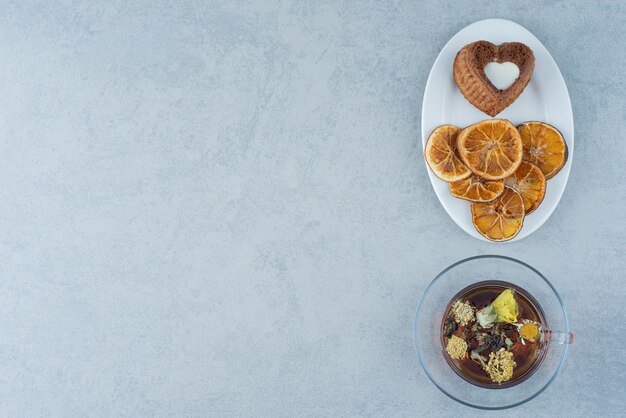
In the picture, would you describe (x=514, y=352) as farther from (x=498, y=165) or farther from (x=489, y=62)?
(x=489, y=62)

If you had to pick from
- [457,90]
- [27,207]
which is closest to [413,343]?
[457,90]

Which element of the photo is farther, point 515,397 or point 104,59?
point 104,59

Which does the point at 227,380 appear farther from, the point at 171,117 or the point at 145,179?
the point at 171,117

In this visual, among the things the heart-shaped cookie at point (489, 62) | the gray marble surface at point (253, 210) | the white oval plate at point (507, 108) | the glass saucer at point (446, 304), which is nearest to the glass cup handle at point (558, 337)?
the glass saucer at point (446, 304)

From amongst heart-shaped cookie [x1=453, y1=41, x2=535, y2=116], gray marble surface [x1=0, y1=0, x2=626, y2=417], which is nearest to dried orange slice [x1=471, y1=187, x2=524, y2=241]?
gray marble surface [x1=0, y1=0, x2=626, y2=417]

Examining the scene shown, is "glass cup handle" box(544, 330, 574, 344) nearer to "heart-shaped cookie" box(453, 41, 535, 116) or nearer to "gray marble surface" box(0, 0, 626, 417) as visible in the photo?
"gray marble surface" box(0, 0, 626, 417)
